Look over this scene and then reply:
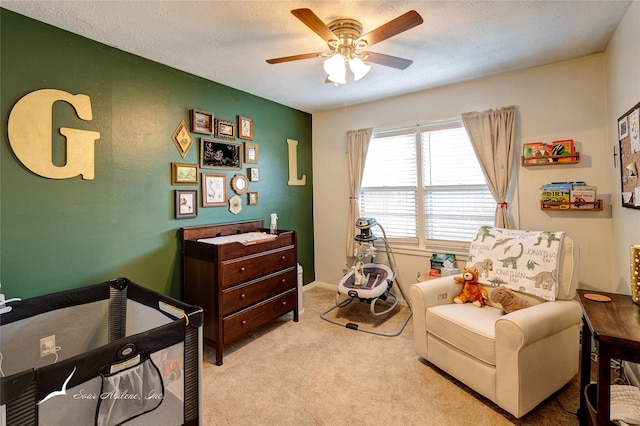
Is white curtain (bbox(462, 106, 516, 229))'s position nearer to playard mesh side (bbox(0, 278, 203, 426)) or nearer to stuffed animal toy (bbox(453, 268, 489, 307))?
stuffed animal toy (bbox(453, 268, 489, 307))

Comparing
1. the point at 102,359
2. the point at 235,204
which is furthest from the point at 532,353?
the point at 235,204

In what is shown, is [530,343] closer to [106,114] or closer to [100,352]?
[100,352]

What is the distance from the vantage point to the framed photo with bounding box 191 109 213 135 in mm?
2783

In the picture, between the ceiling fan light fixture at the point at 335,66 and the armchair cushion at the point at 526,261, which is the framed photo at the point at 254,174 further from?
the armchair cushion at the point at 526,261

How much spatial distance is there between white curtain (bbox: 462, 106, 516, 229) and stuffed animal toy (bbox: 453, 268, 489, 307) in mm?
802

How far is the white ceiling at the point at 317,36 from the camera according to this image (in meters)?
1.83

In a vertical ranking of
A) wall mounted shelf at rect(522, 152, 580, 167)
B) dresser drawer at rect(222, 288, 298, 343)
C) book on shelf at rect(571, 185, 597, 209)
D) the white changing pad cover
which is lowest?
dresser drawer at rect(222, 288, 298, 343)

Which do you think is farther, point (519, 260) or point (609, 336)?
point (519, 260)

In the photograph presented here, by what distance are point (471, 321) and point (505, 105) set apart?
7.07 feet

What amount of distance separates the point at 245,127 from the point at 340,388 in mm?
2663

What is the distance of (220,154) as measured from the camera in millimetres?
3047

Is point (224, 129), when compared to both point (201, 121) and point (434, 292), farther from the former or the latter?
point (434, 292)

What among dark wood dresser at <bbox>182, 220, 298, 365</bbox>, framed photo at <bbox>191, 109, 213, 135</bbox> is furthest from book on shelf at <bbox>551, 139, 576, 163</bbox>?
framed photo at <bbox>191, 109, 213, 135</bbox>

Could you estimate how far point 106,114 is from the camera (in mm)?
2242
